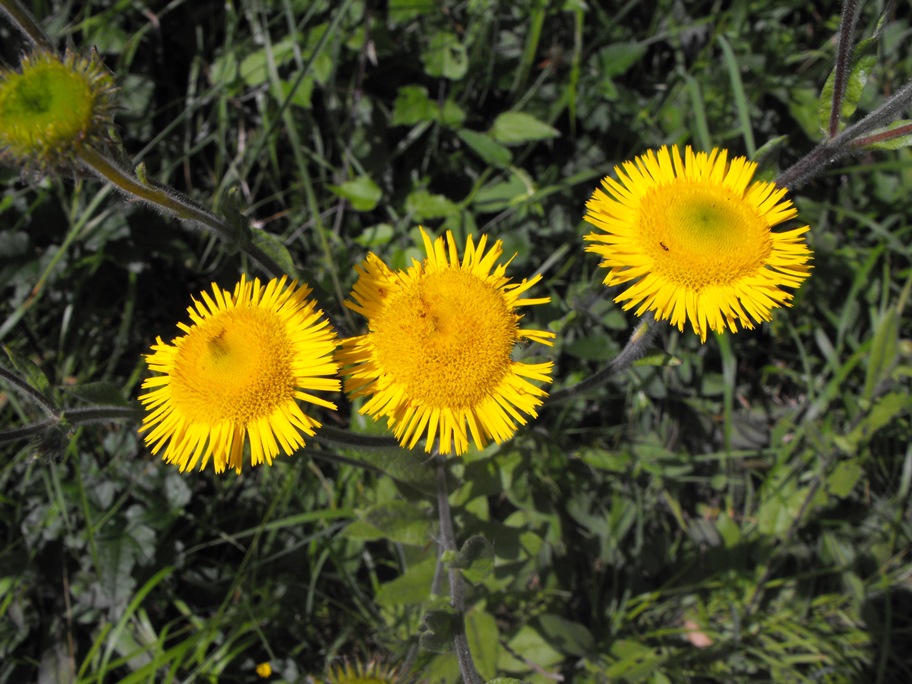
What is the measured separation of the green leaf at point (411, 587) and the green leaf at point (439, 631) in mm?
507

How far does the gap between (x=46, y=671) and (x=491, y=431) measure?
103 inches

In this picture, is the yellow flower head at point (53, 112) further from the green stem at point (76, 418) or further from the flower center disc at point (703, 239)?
the flower center disc at point (703, 239)

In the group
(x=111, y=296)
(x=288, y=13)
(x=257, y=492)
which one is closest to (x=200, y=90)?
(x=288, y=13)

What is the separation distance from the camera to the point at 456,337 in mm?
2061

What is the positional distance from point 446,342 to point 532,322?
1.52m

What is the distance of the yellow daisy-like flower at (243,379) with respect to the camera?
2.07m

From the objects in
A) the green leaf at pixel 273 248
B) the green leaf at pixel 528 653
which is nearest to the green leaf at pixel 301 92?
the green leaf at pixel 273 248

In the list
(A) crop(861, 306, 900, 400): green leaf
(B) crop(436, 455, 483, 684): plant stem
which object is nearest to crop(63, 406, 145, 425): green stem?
(B) crop(436, 455, 483, 684): plant stem

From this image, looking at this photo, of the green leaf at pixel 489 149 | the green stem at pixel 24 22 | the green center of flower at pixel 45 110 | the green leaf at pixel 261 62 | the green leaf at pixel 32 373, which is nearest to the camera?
the green center of flower at pixel 45 110

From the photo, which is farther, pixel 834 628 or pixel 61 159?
pixel 834 628

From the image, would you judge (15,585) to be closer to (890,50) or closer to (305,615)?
(305,615)

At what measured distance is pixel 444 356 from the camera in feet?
6.80

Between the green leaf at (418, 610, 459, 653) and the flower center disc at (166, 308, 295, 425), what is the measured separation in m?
0.83

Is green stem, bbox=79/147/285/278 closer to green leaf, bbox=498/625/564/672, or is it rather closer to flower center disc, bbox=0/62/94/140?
flower center disc, bbox=0/62/94/140
